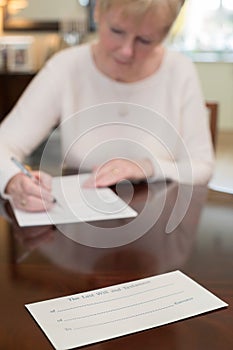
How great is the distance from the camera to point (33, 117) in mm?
1530

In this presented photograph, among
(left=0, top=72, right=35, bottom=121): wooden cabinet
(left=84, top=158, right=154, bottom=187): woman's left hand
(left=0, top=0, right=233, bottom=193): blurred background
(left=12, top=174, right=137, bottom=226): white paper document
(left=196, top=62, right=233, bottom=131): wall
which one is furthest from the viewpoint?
(left=196, top=62, right=233, bottom=131): wall

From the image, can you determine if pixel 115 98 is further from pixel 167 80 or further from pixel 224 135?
pixel 224 135

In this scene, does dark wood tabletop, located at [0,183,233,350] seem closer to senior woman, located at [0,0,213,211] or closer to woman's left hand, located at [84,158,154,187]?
woman's left hand, located at [84,158,154,187]

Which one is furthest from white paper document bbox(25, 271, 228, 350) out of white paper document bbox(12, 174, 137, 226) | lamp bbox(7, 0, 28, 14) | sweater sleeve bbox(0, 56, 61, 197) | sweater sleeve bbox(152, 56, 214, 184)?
lamp bbox(7, 0, 28, 14)

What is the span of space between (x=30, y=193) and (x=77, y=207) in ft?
0.35

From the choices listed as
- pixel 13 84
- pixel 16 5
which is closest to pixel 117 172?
pixel 13 84

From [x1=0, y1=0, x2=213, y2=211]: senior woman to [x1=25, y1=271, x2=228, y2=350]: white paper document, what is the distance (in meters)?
0.52

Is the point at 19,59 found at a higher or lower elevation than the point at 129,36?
lower

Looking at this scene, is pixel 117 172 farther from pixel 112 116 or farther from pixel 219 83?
pixel 219 83

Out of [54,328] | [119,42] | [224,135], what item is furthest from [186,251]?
[224,135]

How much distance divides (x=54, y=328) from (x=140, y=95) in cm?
108

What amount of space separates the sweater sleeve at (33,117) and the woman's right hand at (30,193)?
215 millimetres

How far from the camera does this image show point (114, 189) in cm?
128

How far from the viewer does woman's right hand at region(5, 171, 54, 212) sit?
1124 mm
